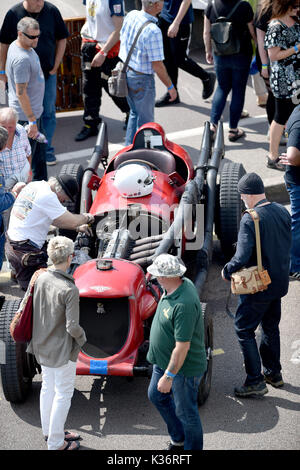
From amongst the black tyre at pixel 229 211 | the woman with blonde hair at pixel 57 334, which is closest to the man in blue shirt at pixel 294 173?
the black tyre at pixel 229 211

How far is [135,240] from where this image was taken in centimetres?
657

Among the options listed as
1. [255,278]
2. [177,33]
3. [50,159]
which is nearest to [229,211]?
[255,278]

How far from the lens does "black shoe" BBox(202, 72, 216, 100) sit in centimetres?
1138

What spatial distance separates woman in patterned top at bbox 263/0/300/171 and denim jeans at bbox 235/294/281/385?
3.54 meters

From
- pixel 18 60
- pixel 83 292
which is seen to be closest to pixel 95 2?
pixel 18 60

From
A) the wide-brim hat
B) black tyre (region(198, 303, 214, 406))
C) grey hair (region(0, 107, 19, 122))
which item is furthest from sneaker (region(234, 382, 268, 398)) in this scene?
grey hair (region(0, 107, 19, 122))

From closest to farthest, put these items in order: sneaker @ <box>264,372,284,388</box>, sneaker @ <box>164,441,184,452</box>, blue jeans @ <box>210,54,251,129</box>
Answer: sneaker @ <box>164,441,184,452</box> < sneaker @ <box>264,372,284,388</box> < blue jeans @ <box>210,54,251,129</box>

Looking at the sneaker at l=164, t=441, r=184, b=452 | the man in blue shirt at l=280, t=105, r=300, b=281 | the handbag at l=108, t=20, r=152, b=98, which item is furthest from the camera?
the handbag at l=108, t=20, r=152, b=98

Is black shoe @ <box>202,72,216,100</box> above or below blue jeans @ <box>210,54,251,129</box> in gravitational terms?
below

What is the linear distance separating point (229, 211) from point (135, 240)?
1.29m

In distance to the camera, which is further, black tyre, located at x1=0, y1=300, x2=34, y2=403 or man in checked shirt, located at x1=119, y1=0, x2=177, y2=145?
man in checked shirt, located at x1=119, y1=0, x2=177, y2=145

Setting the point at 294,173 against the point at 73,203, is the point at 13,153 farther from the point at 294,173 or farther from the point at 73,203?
the point at 294,173

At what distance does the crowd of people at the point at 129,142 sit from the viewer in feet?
15.8

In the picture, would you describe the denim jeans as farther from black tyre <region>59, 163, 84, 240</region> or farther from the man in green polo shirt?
black tyre <region>59, 163, 84, 240</region>
